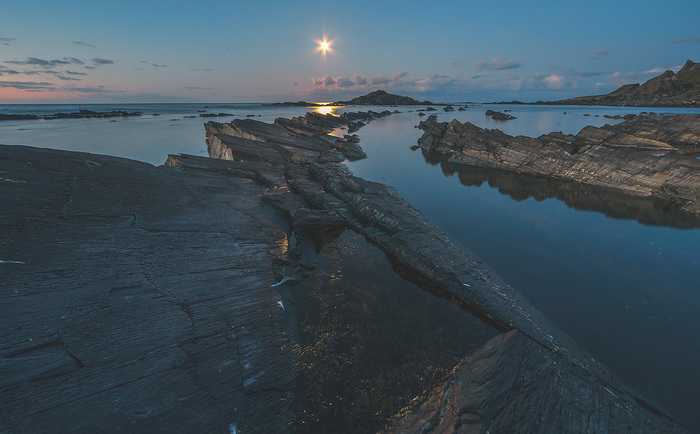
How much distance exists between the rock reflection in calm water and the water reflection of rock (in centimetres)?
1759

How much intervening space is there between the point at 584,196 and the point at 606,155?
23.3ft

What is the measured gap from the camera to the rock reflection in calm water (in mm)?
5992

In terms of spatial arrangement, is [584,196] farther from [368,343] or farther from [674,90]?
[674,90]

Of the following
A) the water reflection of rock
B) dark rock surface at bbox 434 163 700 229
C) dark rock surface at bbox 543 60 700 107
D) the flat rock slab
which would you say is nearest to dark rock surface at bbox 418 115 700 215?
dark rock surface at bbox 434 163 700 229

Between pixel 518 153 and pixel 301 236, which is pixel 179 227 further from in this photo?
pixel 518 153

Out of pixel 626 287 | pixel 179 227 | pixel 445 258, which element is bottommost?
pixel 626 287

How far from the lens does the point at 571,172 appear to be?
85.5 ft

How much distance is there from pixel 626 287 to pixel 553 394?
27.7 ft

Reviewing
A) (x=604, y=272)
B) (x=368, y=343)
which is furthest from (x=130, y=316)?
(x=604, y=272)

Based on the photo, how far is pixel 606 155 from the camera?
81.0 ft

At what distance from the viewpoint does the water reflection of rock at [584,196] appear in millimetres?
17078

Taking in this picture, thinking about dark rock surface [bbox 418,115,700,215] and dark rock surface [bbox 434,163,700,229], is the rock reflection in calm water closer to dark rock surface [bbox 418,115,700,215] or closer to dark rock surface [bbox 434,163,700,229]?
dark rock surface [bbox 434,163,700,229]

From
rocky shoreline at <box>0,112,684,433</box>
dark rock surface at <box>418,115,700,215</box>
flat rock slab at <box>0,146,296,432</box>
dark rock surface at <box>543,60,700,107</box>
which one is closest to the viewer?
flat rock slab at <box>0,146,296,432</box>

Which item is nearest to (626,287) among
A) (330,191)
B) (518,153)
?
(330,191)
